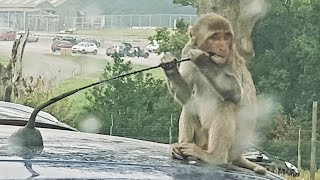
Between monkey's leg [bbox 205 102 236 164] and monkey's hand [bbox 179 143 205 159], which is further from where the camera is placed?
monkey's leg [bbox 205 102 236 164]

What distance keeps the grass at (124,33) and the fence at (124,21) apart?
57 millimetres

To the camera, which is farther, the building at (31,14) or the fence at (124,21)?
the building at (31,14)

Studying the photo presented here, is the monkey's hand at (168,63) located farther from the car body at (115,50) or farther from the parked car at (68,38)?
the parked car at (68,38)

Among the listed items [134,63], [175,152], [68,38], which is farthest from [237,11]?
[175,152]

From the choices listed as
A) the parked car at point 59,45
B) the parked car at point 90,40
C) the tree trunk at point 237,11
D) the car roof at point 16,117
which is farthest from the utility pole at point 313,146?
the car roof at point 16,117

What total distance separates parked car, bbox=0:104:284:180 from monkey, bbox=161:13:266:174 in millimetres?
572

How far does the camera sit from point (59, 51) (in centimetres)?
1006

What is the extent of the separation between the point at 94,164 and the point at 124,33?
26.3 feet

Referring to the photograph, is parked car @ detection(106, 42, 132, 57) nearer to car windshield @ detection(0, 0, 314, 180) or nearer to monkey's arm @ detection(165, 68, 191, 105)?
car windshield @ detection(0, 0, 314, 180)

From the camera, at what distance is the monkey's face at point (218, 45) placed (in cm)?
248

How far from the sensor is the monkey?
2482 mm

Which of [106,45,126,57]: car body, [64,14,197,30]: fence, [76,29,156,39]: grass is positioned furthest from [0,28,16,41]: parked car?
[106,45,126,57]: car body

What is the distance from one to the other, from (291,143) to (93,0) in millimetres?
3110

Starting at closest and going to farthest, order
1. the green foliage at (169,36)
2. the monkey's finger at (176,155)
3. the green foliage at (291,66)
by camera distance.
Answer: the monkey's finger at (176,155), the green foliage at (169,36), the green foliage at (291,66)
